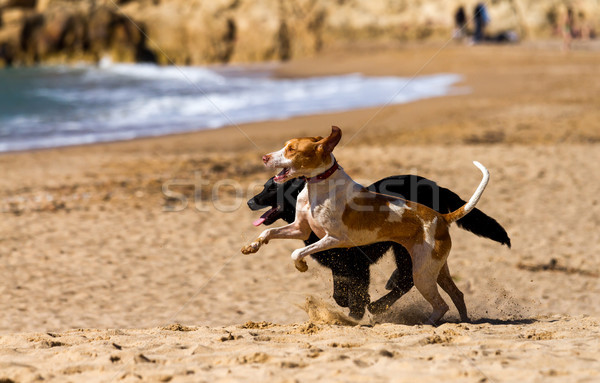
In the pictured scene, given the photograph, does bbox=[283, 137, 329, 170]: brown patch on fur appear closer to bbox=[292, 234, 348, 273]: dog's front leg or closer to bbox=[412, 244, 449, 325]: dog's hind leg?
bbox=[292, 234, 348, 273]: dog's front leg

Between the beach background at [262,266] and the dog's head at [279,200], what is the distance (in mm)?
634

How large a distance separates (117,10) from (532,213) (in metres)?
34.1

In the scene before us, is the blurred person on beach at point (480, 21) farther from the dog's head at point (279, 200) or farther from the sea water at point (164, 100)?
the dog's head at point (279, 200)

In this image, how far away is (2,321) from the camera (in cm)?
592

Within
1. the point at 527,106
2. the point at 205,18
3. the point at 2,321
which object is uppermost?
the point at 205,18

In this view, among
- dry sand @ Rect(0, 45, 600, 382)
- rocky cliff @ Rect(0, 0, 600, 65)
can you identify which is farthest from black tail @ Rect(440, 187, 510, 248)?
rocky cliff @ Rect(0, 0, 600, 65)

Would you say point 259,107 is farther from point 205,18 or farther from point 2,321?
point 205,18

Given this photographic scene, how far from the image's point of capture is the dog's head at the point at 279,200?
17.9ft

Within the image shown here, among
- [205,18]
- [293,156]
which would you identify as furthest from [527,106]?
[205,18]

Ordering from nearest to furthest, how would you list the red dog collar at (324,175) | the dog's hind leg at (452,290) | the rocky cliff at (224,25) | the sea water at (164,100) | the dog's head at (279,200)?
the red dog collar at (324,175) < the dog's head at (279,200) < the dog's hind leg at (452,290) < the sea water at (164,100) < the rocky cliff at (224,25)

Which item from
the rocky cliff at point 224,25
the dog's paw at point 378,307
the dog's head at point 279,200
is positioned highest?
the rocky cliff at point 224,25

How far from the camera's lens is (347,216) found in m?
4.99

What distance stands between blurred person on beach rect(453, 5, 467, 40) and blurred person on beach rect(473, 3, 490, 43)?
0.54 meters

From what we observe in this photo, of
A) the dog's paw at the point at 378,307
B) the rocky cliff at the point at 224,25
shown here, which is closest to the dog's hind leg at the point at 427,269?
the dog's paw at the point at 378,307
